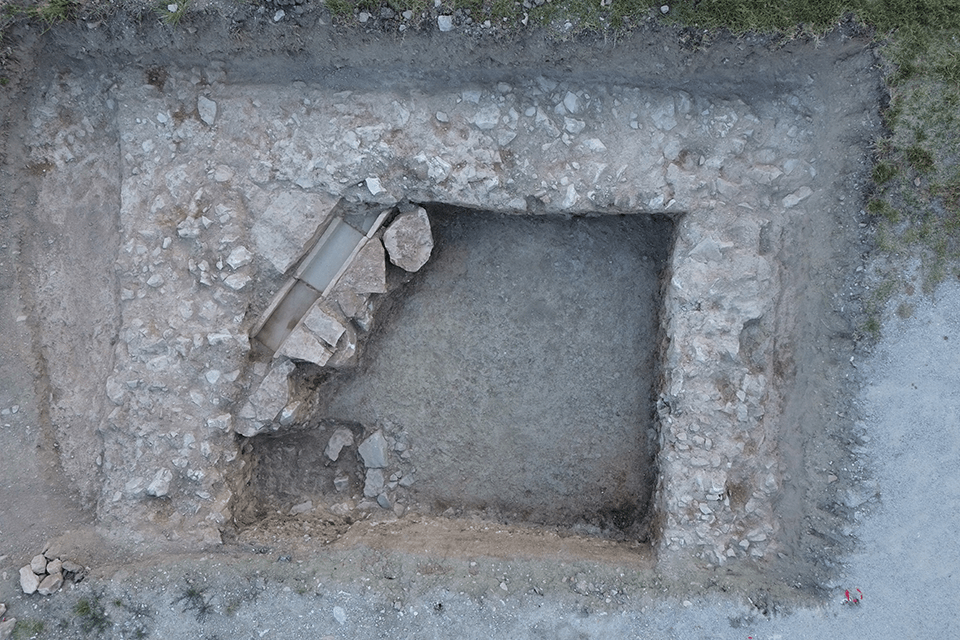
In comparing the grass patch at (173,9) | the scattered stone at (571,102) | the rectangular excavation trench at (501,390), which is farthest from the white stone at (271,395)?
the scattered stone at (571,102)

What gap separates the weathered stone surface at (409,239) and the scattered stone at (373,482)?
6.70ft

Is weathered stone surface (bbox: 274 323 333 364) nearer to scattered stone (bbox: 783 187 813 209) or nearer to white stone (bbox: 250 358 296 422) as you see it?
white stone (bbox: 250 358 296 422)

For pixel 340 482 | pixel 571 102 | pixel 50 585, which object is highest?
pixel 571 102

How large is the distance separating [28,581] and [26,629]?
0.35m

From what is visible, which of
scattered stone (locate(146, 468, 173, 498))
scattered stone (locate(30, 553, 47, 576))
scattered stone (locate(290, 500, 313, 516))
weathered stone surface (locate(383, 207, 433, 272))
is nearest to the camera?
scattered stone (locate(30, 553, 47, 576))

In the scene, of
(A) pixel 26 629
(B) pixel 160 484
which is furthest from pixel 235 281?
(A) pixel 26 629

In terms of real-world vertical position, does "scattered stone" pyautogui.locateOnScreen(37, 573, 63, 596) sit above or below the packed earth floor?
below

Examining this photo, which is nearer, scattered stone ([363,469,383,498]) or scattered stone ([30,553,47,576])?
scattered stone ([30,553,47,576])

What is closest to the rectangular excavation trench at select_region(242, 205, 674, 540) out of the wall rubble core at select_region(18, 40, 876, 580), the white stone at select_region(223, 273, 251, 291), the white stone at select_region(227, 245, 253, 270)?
the wall rubble core at select_region(18, 40, 876, 580)

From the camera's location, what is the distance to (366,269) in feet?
16.7

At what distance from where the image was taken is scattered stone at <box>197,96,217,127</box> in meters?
4.89

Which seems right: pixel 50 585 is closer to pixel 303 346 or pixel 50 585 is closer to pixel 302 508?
pixel 302 508

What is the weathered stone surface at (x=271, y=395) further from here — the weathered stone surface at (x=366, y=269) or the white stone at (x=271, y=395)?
the weathered stone surface at (x=366, y=269)

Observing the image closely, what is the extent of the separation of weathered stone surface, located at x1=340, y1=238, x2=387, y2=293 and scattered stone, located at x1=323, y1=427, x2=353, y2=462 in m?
1.48
